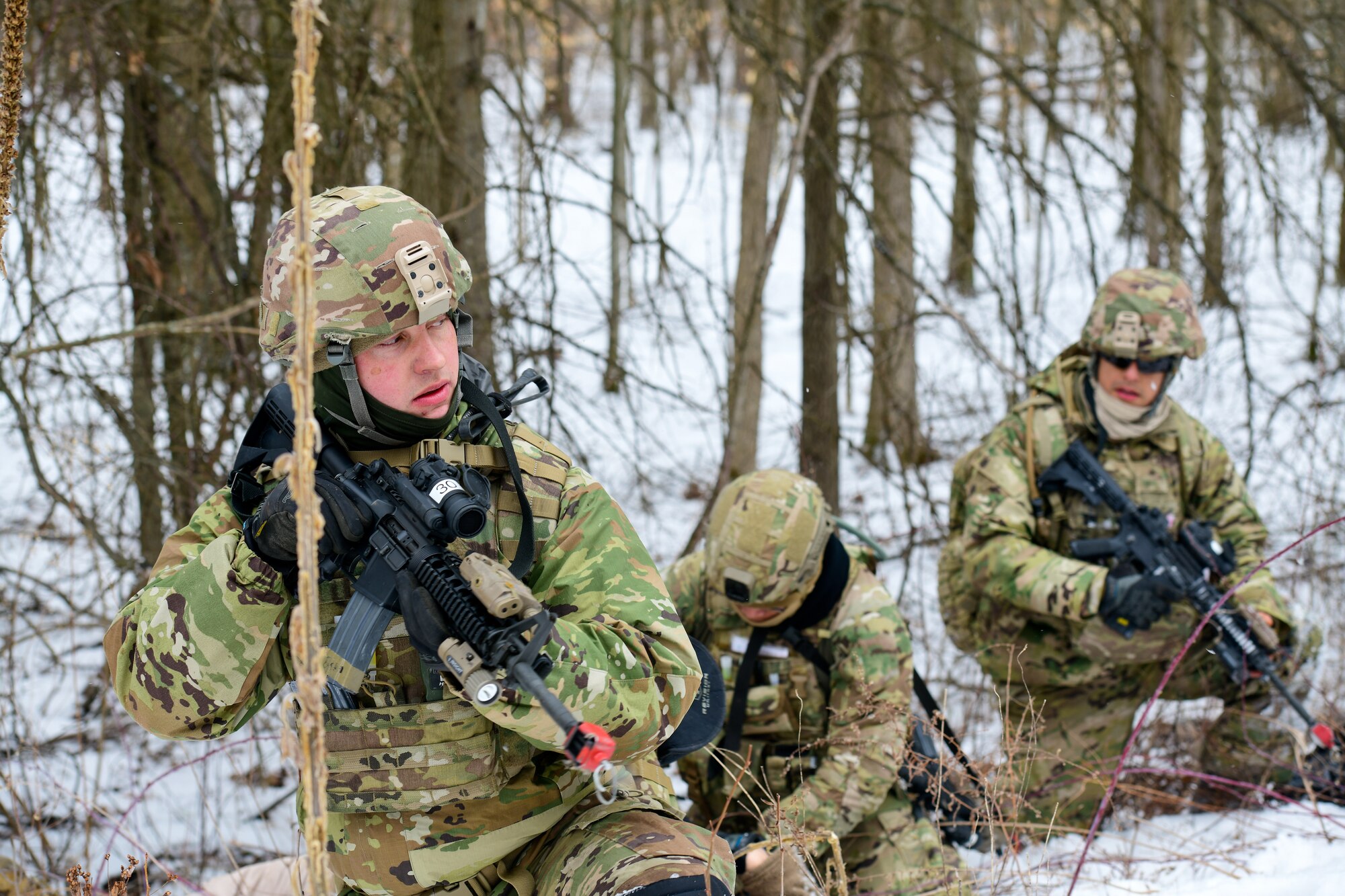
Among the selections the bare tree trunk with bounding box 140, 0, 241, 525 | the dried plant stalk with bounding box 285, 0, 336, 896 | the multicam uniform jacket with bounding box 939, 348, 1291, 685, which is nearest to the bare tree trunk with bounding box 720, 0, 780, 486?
the multicam uniform jacket with bounding box 939, 348, 1291, 685

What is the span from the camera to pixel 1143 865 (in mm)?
3240

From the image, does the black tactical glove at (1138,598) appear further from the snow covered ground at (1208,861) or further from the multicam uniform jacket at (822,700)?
the multicam uniform jacket at (822,700)

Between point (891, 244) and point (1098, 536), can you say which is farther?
point (891, 244)

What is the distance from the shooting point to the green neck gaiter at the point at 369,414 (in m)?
1.92

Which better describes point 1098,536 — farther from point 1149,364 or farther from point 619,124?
point 619,124

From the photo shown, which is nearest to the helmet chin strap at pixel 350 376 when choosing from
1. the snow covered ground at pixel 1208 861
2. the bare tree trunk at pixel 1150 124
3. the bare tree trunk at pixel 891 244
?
the snow covered ground at pixel 1208 861

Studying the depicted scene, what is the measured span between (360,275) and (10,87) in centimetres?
55

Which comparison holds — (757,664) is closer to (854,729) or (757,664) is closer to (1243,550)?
(854,729)

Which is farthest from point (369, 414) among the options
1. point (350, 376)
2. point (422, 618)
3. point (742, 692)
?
point (742, 692)

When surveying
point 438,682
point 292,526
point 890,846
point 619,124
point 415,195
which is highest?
point 619,124

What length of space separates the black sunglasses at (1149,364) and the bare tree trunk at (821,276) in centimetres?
104

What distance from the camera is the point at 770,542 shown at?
3.01 m

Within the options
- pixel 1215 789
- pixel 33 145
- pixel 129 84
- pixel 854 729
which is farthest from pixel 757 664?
pixel 129 84

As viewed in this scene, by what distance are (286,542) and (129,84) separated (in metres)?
3.38
